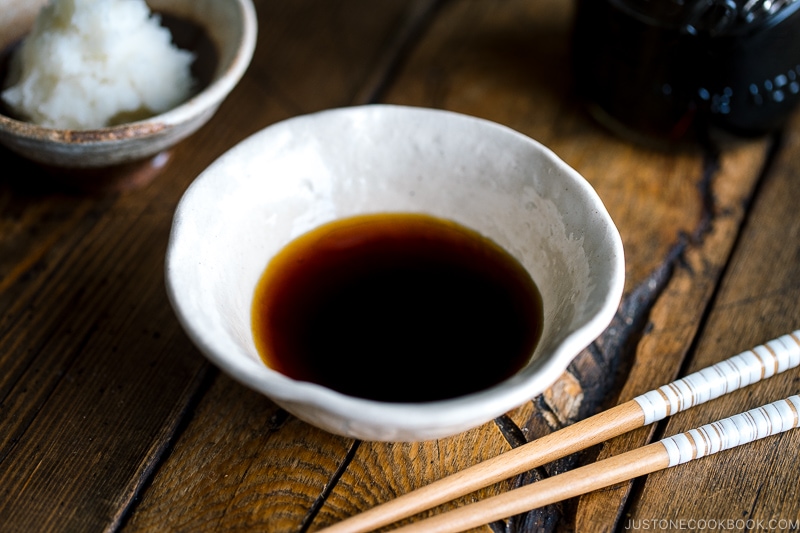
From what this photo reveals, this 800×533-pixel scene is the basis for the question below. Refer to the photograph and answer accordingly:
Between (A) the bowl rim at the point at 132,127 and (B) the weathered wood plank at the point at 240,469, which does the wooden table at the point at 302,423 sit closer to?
(B) the weathered wood plank at the point at 240,469

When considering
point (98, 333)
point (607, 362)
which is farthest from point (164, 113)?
point (607, 362)

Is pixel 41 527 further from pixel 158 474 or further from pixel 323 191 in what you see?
pixel 323 191

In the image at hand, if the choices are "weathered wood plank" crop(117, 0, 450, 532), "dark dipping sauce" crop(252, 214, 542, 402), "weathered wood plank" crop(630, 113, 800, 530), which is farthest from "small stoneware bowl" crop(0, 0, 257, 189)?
"weathered wood plank" crop(630, 113, 800, 530)

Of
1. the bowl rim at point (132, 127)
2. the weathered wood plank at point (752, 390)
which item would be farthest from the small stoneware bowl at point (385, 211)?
the weathered wood plank at point (752, 390)

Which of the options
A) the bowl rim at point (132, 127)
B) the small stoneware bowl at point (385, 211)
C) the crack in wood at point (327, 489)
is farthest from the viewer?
the bowl rim at point (132, 127)

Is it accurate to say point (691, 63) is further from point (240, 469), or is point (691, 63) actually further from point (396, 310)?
point (240, 469)
